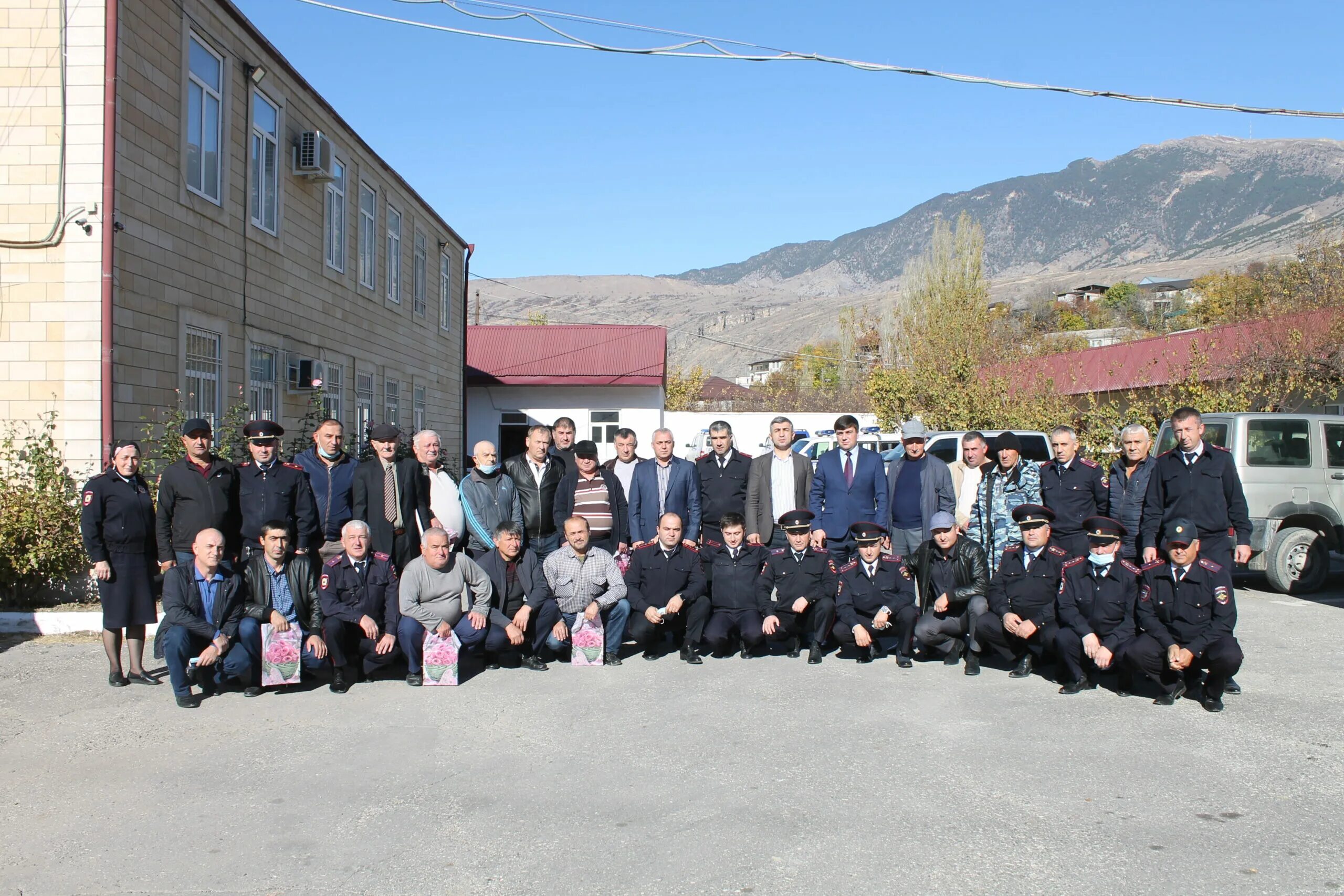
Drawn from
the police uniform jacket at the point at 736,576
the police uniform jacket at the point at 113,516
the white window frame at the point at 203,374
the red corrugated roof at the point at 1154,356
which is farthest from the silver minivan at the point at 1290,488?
the white window frame at the point at 203,374

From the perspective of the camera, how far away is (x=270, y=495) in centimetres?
785

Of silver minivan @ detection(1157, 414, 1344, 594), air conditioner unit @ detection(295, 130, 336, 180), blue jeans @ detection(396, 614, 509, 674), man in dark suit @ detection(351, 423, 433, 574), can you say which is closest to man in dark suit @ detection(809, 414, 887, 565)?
blue jeans @ detection(396, 614, 509, 674)

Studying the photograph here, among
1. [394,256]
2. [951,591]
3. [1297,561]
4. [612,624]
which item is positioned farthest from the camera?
[394,256]

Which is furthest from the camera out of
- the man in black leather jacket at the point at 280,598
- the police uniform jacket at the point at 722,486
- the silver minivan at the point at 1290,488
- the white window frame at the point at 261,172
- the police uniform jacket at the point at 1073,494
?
the white window frame at the point at 261,172

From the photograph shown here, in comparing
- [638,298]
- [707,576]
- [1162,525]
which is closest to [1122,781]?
[1162,525]

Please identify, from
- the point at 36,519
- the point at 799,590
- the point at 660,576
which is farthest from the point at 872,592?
the point at 36,519

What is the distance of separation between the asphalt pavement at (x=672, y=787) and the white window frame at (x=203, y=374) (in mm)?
4532

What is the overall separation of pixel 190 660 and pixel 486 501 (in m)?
2.60

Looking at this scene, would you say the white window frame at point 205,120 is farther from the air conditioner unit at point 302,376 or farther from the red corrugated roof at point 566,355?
the red corrugated roof at point 566,355

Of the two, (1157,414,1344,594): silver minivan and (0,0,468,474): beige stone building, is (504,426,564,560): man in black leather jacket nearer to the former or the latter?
(0,0,468,474): beige stone building

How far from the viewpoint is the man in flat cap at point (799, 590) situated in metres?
8.41

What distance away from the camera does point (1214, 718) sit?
6.64m

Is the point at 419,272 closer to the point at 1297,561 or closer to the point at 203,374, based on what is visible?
the point at 203,374

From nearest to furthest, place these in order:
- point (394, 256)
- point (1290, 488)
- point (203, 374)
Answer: point (1290, 488)
point (203, 374)
point (394, 256)
